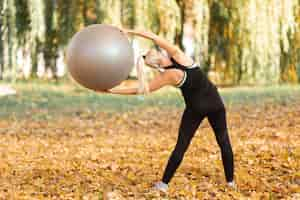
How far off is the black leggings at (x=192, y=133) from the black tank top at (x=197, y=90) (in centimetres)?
8

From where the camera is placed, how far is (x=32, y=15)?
1240 cm

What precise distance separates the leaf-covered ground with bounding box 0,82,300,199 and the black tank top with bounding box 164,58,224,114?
849 mm

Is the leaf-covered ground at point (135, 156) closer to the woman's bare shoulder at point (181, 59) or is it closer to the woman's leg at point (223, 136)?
the woman's leg at point (223, 136)

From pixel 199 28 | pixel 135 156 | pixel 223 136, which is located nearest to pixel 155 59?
pixel 223 136

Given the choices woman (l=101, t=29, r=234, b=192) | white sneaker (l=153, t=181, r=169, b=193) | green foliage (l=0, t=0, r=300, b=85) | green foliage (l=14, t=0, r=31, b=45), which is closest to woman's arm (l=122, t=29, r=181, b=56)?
woman (l=101, t=29, r=234, b=192)

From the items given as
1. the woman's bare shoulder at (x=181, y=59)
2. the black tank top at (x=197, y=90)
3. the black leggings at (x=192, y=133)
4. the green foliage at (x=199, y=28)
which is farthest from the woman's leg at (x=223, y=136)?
the green foliage at (x=199, y=28)

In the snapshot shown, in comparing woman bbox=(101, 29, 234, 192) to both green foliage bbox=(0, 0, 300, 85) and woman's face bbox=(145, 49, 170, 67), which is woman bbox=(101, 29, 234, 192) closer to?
woman's face bbox=(145, 49, 170, 67)

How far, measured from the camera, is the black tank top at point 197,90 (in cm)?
530

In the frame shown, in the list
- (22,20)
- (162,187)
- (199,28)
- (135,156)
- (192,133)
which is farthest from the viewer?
(199,28)

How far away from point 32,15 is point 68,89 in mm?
3889

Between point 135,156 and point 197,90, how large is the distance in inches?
104

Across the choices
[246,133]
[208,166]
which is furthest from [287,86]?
[208,166]

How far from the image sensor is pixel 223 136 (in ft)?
18.9

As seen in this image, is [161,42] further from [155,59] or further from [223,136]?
[223,136]
